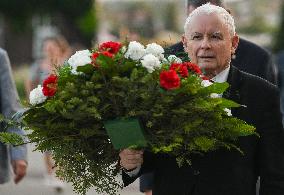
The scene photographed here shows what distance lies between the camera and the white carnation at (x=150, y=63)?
175 inches

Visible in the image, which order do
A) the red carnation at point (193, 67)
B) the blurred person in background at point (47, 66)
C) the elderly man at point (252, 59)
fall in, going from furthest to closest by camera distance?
the blurred person in background at point (47, 66) < the elderly man at point (252, 59) < the red carnation at point (193, 67)

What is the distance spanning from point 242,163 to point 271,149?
178 mm

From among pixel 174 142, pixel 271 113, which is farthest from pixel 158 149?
pixel 271 113

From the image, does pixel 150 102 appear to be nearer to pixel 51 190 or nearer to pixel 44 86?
pixel 44 86

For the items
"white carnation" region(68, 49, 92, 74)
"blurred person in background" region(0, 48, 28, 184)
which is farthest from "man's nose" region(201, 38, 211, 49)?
"blurred person in background" region(0, 48, 28, 184)

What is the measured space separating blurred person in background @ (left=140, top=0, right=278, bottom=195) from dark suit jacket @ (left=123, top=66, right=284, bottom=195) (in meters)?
1.65

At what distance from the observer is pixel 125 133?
4438mm

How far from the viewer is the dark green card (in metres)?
4.42

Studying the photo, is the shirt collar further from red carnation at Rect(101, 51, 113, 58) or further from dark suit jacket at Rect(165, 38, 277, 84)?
dark suit jacket at Rect(165, 38, 277, 84)

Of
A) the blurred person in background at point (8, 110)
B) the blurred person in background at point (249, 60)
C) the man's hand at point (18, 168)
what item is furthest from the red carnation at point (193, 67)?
the man's hand at point (18, 168)

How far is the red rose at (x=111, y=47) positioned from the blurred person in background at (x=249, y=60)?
1.97 m

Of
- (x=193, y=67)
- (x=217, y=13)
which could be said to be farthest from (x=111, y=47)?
(x=217, y=13)

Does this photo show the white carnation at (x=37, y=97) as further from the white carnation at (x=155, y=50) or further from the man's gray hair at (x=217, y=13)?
the man's gray hair at (x=217, y=13)

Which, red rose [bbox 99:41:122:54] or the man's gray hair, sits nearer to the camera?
red rose [bbox 99:41:122:54]
